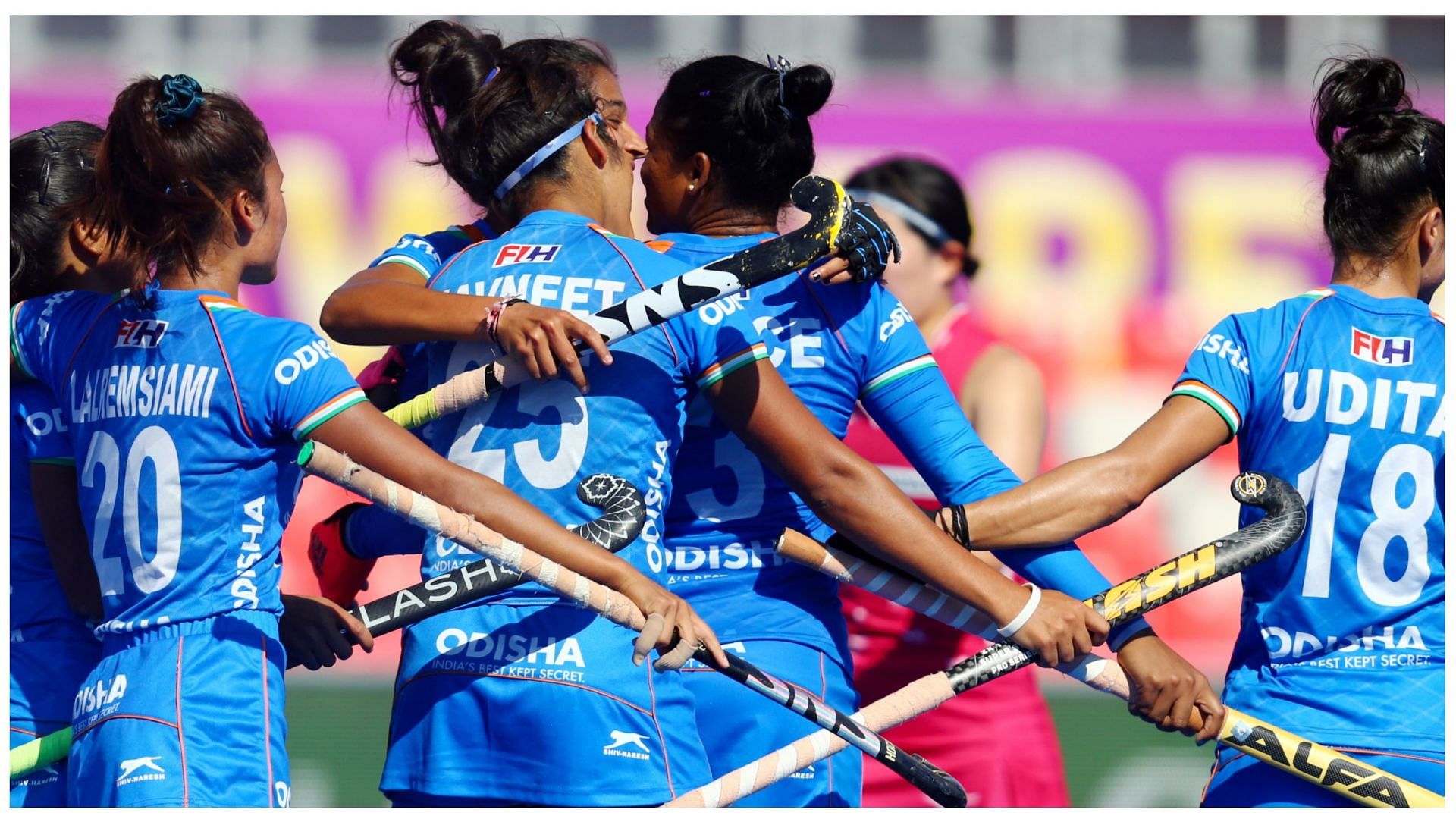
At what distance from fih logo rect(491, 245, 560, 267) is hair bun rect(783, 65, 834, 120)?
62cm

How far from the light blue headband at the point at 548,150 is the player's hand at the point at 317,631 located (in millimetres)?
898

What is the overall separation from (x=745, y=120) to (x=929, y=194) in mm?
2207

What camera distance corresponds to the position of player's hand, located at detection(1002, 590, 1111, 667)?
3.11 metres

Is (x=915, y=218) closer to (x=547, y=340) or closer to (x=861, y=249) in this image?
(x=861, y=249)

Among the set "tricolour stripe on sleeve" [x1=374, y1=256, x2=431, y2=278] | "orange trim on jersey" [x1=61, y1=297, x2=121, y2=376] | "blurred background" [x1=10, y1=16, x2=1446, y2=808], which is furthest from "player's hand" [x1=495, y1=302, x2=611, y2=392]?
"blurred background" [x1=10, y1=16, x2=1446, y2=808]

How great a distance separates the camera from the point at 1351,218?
3.23m

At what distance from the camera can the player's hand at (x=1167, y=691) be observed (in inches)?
121

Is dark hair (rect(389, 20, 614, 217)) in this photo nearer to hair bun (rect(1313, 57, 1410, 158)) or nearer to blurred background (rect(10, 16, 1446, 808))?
hair bun (rect(1313, 57, 1410, 158))

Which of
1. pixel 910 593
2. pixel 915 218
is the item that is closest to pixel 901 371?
pixel 910 593

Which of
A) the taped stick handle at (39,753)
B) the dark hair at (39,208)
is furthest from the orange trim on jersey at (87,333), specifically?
the taped stick handle at (39,753)

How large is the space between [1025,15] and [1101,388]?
267cm

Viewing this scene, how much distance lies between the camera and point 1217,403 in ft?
10.3
